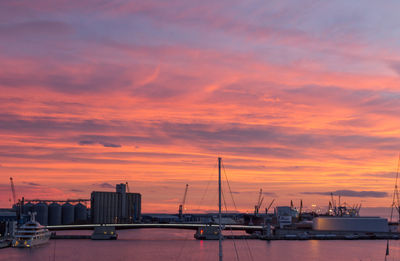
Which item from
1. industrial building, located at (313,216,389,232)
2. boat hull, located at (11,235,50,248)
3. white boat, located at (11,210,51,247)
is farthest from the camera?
industrial building, located at (313,216,389,232)

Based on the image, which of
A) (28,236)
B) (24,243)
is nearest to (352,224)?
(28,236)

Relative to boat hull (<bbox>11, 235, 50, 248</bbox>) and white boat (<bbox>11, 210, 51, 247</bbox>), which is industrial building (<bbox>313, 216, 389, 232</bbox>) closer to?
white boat (<bbox>11, 210, 51, 247</bbox>)

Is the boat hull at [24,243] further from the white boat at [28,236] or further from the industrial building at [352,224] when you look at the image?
the industrial building at [352,224]

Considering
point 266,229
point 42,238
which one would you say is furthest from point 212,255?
point 266,229

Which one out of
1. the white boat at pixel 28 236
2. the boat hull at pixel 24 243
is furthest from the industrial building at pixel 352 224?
the boat hull at pixel 24 243

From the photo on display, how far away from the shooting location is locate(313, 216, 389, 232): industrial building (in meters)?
192

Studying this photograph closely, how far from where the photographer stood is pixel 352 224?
632ft

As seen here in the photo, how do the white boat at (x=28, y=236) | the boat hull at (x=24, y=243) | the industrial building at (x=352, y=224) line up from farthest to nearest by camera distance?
the industrial building at (x=352, y=224) < the white boat at (x=28, y=236) < the boat hull at (x=24, y=243)

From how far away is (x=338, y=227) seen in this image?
192m

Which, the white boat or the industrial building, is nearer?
the white boat

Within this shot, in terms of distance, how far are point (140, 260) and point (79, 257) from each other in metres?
13.6

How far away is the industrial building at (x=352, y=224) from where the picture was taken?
192025mm

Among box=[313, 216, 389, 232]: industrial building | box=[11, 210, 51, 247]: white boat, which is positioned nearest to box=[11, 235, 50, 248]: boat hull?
box=[11, 210, 51, 247]: white boat

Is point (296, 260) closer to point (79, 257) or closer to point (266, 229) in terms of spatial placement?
point (79, 257)
